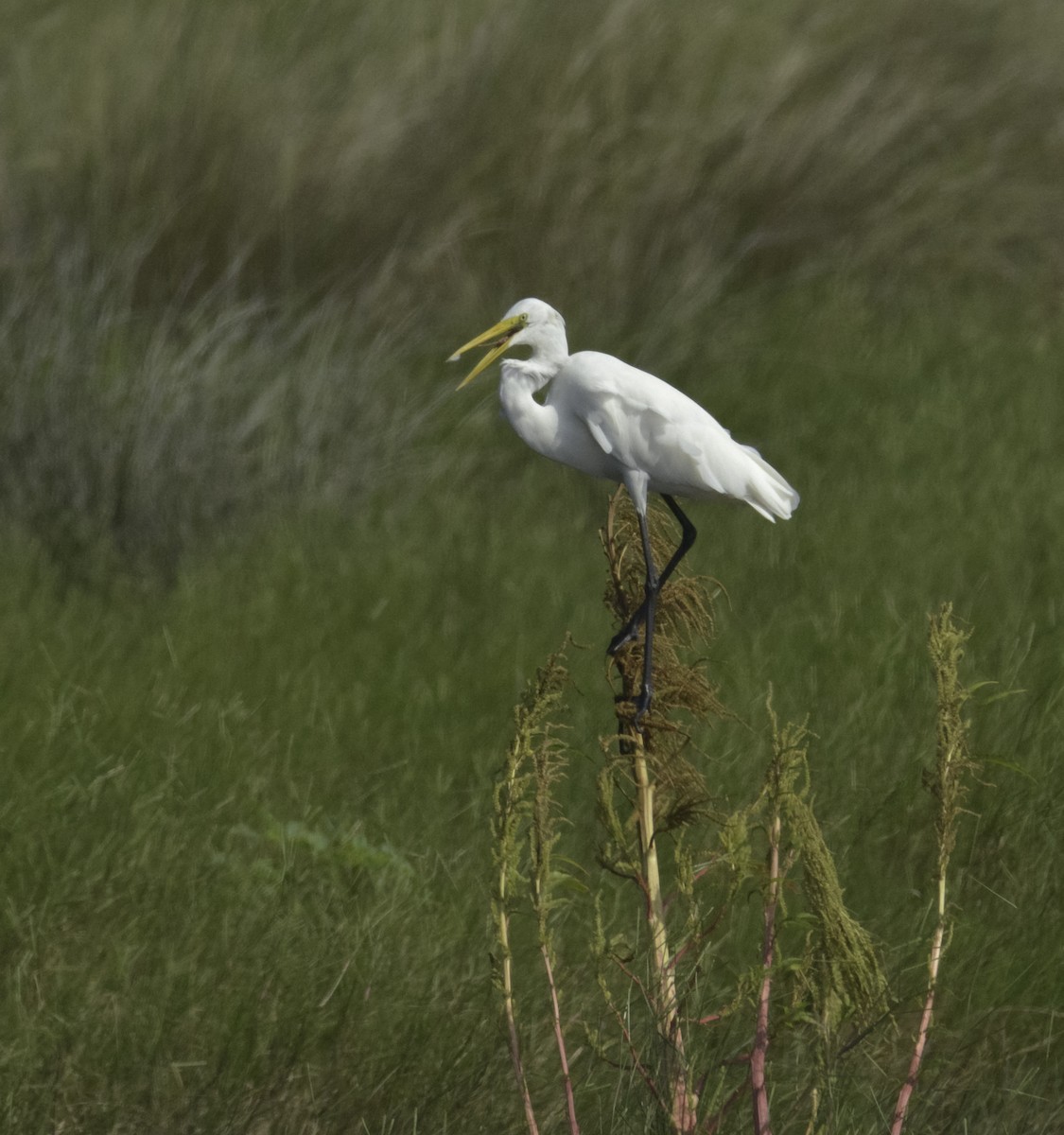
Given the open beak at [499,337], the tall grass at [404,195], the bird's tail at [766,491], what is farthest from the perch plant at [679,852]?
the tall grass at [404,195]

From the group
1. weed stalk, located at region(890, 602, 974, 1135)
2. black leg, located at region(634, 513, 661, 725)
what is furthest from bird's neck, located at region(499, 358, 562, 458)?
weed stalk, located at region(890, 602, 974, 1135)

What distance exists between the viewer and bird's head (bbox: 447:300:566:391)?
1.72 m

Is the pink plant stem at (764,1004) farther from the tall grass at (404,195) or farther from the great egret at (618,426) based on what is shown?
the tall grass at (404,195)

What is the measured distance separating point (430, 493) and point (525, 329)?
2992mm

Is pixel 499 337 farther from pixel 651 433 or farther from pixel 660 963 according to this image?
pixel 660 963

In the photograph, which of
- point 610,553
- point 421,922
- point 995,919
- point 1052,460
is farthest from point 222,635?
point 1052,460

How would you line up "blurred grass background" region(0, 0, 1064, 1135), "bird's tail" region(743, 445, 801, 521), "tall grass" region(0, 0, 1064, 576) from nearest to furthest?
"bird's tail" region(743, 445, 801, 521), "blurred grass background" region(0, 0, 1064, 1135), "tall grass" region(0, 0, 1064, 576)

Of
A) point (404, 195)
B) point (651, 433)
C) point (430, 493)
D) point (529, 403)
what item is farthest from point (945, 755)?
point (404, 195)

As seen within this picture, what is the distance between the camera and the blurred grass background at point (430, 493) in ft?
8.44

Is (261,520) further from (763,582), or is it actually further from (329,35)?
(329,35)

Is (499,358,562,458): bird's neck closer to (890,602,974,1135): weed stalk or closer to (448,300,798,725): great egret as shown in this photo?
(448,300,798,725): great egret

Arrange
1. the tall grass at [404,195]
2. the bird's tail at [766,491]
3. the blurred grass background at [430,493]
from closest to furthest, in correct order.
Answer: the bird's tail at [766,491]
the blurred grass background at [430,493]
the tall grass at [404,195]

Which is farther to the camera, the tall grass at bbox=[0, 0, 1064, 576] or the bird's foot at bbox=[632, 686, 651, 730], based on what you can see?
the tall grass at bbox=[0, 0, 1064, 576]

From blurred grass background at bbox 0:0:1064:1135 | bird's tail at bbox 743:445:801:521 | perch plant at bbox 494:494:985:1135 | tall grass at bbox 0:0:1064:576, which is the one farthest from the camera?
tall grass at bbox 0:0:1064:576
